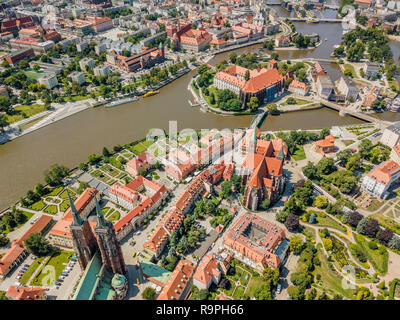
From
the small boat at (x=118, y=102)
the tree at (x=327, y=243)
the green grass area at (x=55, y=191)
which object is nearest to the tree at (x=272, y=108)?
the small boat at (x=118, y=102)

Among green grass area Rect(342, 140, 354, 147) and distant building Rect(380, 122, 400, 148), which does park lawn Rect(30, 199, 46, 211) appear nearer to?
green grass area Rect(342, 140, 354, 147)

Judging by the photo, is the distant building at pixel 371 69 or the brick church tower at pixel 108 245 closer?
the brick church tower at pixel 108 245

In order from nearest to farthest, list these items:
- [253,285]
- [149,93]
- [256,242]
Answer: [253,285] → [256,242] → [149,93]

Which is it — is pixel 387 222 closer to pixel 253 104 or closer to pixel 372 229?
pixel 372 229

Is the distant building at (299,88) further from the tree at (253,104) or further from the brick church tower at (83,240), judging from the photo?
the brick church tower at (83,240)

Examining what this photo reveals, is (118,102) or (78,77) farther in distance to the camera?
(78,77)

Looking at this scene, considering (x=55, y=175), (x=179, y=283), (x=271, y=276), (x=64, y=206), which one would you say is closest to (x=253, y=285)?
(x=271, y=276)

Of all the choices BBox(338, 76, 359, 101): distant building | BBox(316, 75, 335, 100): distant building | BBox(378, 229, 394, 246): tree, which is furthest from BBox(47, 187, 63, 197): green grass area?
BBox(338, 76, 359, 101): distant building
